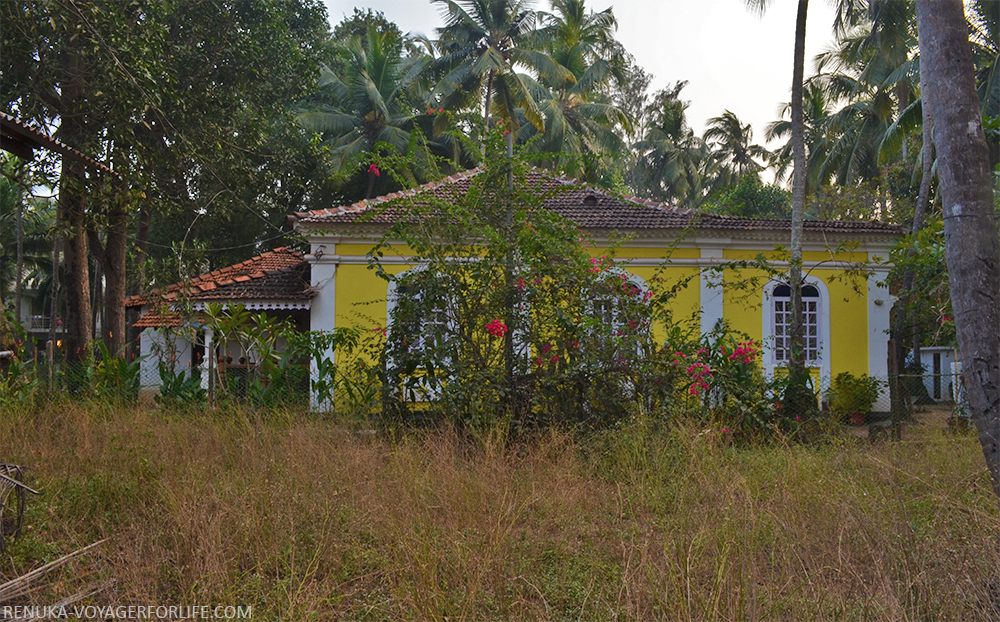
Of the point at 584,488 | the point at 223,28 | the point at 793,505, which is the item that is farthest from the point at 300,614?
the point at 223,28

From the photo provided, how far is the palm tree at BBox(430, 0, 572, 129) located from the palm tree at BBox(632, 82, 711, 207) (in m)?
14.0

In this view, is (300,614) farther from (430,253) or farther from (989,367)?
(430,253)

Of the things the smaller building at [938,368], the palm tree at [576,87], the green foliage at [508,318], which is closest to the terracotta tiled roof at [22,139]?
the green foliage at [508,318]

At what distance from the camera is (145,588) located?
3592mm

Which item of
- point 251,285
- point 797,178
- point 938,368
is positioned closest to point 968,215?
point 797,178

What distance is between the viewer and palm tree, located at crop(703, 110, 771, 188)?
36469 millimetres

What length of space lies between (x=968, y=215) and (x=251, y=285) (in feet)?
40.2

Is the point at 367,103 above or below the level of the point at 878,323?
above

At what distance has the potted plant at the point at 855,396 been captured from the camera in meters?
13.2

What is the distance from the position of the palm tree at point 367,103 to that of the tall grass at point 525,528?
1958cm

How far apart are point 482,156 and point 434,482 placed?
450 cm

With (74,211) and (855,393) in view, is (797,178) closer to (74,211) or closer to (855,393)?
(855,393)

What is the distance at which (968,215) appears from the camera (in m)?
4.20

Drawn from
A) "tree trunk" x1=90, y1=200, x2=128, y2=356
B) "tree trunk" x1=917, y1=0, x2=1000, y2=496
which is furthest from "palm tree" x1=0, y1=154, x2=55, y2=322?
"tree trunk" x1=917, y1=0, x2=1000, y2=496
